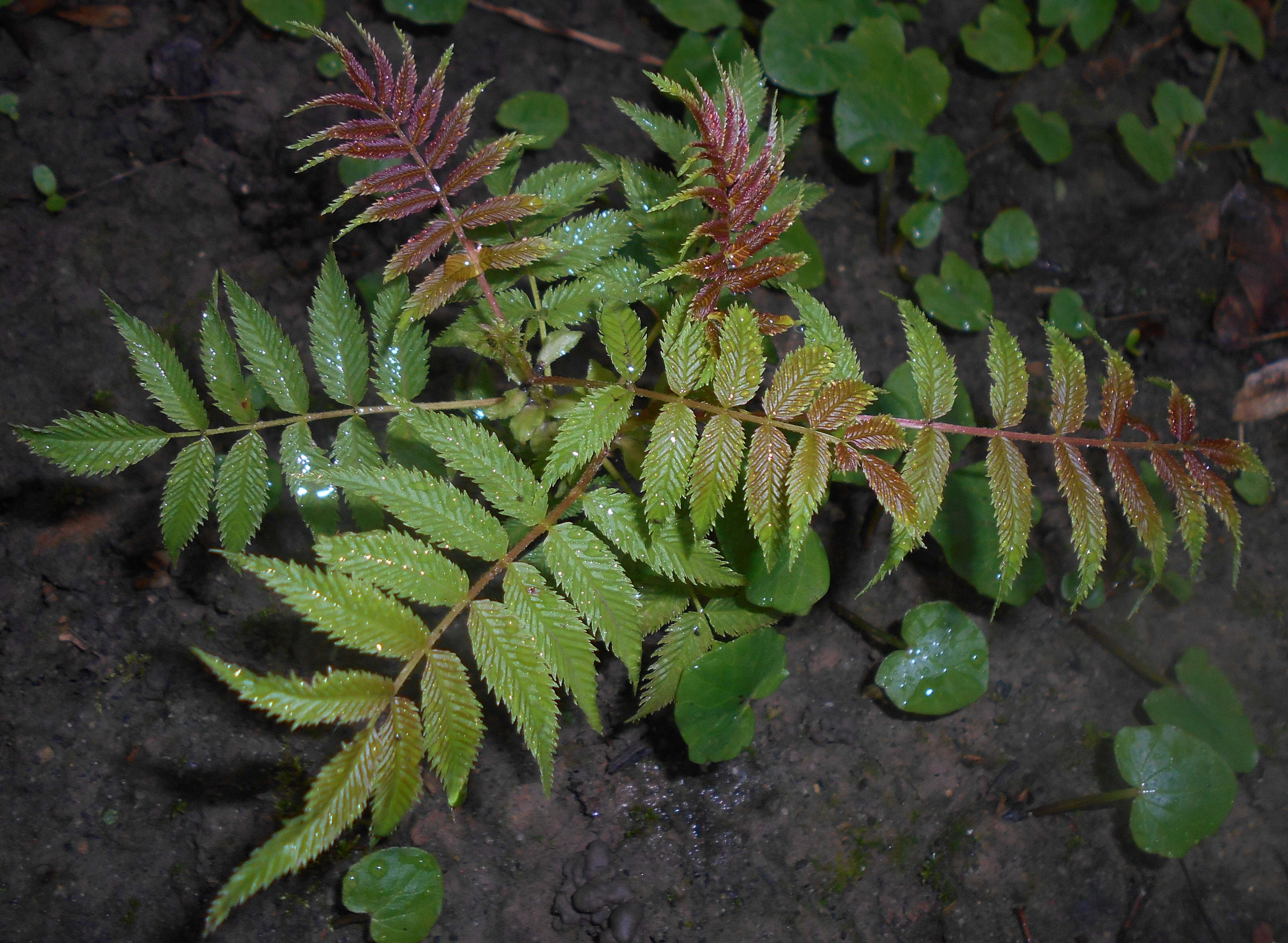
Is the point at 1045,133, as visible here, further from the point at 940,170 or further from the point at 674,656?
the point at 674,656

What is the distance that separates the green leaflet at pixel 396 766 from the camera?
131cm

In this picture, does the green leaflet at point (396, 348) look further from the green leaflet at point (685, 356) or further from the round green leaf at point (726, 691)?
the round green leaf at point (726, 691)

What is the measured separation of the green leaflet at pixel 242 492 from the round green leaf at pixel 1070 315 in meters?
2.85

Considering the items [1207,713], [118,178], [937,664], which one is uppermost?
[118,178]

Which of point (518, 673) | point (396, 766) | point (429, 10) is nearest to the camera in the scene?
point (396, 766)

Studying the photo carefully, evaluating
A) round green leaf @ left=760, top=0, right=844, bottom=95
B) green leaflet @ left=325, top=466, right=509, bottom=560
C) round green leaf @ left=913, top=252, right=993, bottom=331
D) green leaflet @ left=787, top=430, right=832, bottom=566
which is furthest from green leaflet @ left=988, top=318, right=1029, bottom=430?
round green leaf @ left=760, top=0, right=844, bottom=95

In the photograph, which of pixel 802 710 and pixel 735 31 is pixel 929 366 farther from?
pixel 735 31

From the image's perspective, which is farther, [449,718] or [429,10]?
[429,10]

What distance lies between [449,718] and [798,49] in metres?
2.67

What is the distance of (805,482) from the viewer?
1.49 m

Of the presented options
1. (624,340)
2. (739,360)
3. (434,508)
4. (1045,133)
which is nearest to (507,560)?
(434,508)

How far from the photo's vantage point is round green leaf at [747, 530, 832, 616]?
1.96 metres

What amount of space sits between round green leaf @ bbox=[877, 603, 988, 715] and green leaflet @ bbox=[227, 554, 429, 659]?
1440 mm

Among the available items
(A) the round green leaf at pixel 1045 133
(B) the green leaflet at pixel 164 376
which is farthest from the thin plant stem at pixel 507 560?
(A) the round green leaf at pixel 1045 133
